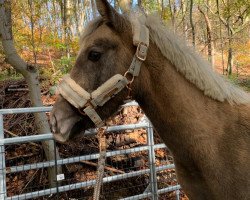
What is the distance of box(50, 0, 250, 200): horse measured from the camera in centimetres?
231

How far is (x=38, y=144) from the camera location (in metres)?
6.11

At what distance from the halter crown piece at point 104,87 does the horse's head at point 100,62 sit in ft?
0.10

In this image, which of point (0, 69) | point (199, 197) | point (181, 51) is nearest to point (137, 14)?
point (181, 51)

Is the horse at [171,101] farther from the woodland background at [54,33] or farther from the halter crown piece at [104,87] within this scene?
the woodland background at [54,33]

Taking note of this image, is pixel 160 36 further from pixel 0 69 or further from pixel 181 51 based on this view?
pixel 0 69

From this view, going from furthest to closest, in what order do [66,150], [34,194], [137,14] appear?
[66,150] → [34,194] → [137,14]

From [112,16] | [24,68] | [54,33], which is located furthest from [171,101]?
[54,33]

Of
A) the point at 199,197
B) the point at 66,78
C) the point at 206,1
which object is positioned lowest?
the point at 199,197

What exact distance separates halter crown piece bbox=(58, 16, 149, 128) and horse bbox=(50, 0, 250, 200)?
0.02 m

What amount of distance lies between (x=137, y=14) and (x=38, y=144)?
4.33m

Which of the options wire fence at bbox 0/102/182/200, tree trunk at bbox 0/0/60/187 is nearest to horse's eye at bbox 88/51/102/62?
wire fence at bbox 0/102/182/200

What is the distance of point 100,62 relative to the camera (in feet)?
7.57

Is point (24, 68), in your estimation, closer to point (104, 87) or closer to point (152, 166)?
point (152, 166)

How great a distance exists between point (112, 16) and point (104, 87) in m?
0.53
